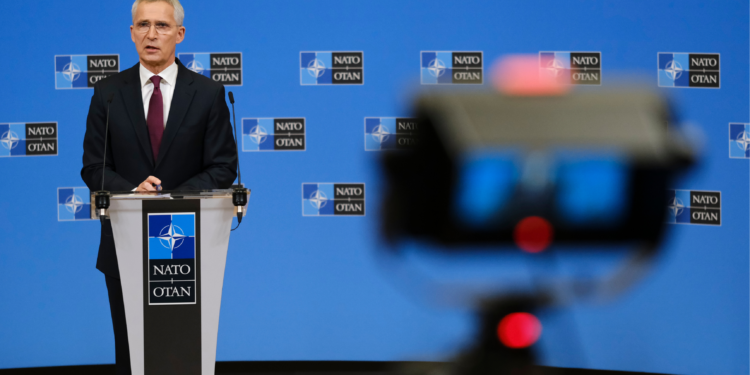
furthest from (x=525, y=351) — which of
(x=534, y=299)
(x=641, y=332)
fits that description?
(x=641, y=332)

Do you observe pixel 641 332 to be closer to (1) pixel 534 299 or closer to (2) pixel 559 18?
(1) pixel 534 299

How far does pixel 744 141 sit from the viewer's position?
2869 millimetres

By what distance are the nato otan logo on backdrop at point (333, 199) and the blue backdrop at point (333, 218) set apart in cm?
4

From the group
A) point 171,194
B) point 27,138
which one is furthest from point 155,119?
point 27,138

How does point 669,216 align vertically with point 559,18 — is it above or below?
below

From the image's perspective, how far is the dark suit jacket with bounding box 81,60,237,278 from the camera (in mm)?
1656

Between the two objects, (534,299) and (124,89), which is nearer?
(124,89)

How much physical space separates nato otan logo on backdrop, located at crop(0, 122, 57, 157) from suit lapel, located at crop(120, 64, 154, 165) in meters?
1.59

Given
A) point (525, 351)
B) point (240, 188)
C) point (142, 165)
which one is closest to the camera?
point (240, 188)

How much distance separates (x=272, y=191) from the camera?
3049 mm

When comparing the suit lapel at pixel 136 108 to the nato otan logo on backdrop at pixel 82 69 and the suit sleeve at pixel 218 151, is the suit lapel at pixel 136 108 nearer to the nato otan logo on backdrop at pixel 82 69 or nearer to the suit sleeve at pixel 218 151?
the suit sleeve at pixel 218 151

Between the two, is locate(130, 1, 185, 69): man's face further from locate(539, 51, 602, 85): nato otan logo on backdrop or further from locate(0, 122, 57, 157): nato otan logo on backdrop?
locate(539, 51, 602, 85): nato otan logo on backdrop

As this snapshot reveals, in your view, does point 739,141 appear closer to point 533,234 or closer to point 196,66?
point 533,234

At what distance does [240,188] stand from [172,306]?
1.18 ft
